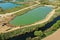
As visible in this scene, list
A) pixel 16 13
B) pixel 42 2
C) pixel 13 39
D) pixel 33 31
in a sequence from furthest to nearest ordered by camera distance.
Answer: pixel 42 2 → pixel 16 13 → pixel 33 31 → pixel 13 39

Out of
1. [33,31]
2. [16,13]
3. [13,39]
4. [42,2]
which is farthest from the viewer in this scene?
[42,2]

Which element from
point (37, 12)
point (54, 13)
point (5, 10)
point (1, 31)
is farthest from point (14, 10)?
point (1, 31)

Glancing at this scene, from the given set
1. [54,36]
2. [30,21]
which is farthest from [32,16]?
[54,36]

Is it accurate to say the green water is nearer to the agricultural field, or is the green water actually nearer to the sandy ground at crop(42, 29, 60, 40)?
the agricultural field

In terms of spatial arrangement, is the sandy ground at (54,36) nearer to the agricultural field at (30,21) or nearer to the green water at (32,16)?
the agricultural field at (30,21)

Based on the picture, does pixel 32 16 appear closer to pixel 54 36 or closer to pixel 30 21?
pixel 30 21

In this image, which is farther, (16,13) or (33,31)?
(16,13)

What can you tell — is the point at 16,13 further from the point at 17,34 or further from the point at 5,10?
the point at 17,34

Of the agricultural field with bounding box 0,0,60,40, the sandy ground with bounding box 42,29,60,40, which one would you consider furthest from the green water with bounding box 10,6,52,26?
the sandy ground with bounding box 42,29,60,40
